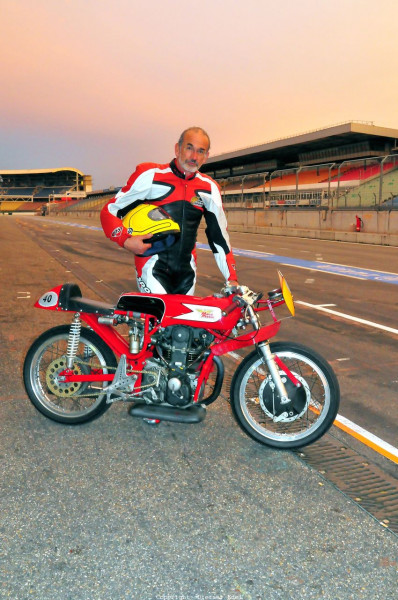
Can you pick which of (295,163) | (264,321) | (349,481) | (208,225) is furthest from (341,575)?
(295,163)

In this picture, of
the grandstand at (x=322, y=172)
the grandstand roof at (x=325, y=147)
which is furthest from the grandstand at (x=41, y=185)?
the grandstand at (x=322, y=172)

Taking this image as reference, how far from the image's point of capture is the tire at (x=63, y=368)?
3.76 m

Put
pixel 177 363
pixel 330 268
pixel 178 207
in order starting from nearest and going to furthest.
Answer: pixel 177 363 → pixel 178 207 → pixel 330 268

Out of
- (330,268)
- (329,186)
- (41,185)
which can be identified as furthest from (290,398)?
(41,185)

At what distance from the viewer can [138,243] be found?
3500mm

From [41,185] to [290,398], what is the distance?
546 feet

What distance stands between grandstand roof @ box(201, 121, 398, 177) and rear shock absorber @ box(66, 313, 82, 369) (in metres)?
46.2

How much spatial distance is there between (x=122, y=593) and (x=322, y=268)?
39.0 feet

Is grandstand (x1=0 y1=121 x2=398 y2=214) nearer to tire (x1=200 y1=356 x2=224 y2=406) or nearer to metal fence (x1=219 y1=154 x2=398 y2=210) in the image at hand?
metal fence (x1=219 y1=154 x2=398 y2=210)

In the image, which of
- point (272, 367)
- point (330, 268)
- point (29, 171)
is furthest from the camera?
point (29, 171)

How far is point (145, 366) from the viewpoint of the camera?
357 cm

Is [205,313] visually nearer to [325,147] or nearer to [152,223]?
[152,223]

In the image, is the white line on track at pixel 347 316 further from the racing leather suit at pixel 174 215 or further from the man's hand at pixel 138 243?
the man's hand at pixel 138 243

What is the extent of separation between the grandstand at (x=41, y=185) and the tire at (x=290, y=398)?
152m
